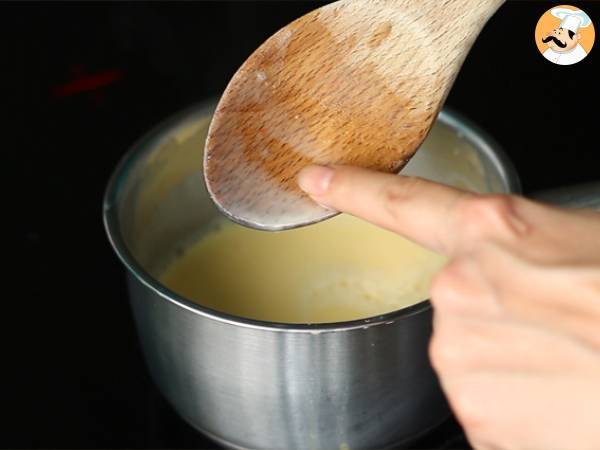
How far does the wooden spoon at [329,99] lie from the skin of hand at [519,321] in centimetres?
17

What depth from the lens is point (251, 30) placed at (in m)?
1.06

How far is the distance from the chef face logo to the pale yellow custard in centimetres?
22

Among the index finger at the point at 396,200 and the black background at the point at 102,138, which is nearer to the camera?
the index finger at the point at 396,200

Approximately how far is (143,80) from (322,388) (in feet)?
1.70

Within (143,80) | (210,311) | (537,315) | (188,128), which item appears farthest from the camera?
(143,80)

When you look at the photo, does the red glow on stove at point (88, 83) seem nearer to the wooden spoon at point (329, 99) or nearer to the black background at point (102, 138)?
the black background at point (102, 138)

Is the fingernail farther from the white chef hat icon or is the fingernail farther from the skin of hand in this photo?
the white chef hat icon

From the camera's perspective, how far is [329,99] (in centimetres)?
64

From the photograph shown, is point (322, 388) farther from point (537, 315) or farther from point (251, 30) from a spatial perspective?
point (251, 30)

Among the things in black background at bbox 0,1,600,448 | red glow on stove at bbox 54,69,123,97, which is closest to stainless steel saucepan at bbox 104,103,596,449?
black background at bbox 0,1,600,448

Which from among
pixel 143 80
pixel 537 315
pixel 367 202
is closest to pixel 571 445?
pixel 537 315

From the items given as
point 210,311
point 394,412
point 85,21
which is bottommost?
point 394,412

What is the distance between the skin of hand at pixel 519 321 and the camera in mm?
436

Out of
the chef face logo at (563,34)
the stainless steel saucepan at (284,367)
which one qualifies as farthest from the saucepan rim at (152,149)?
the chef face logo at (563,34)
